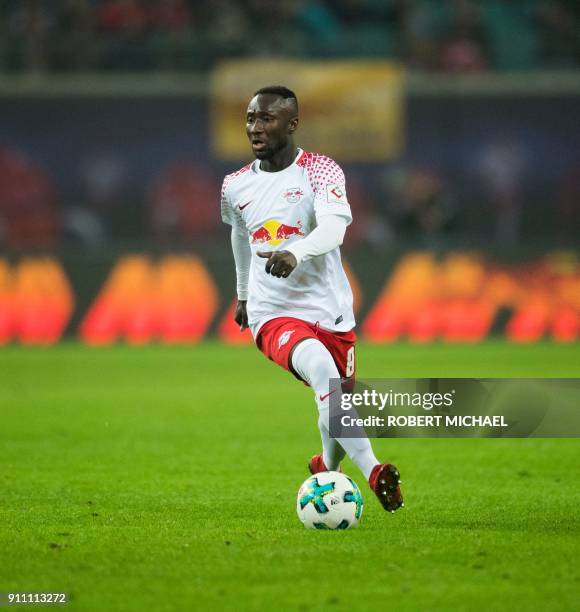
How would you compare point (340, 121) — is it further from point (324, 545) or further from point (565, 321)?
point (324, 545)

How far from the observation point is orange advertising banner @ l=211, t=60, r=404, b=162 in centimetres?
2173

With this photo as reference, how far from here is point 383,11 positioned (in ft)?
75.9

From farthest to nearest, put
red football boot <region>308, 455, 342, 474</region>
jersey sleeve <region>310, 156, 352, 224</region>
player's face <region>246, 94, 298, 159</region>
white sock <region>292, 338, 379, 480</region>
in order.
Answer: red football boot <region>308, 455, 342, 474</region>
player's face <region>246, 94, 298, 159</region>
jersey sleeve <region>310, 156, 352, 224</region>
white sock <region>292, 338, 379, 480</region>

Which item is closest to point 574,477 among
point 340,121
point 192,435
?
point 192,435

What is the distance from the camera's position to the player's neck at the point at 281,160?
6766 mm

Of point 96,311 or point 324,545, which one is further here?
point 96,311

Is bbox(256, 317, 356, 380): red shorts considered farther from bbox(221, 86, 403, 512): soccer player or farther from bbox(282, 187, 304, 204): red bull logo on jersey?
bbox(282, 187, 304, 204): red bull logo on jersey

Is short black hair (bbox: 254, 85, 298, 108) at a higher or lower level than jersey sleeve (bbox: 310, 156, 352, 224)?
higher

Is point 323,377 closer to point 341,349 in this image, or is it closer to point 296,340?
point 296,340

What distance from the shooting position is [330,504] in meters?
6.24

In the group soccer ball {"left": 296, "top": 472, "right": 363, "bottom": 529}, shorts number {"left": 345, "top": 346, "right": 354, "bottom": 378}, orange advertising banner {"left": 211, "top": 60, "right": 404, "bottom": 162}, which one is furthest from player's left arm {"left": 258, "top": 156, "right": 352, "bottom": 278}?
orange advertising banner {"left": 211, "top": 60, "right": 404, "bottom": 162}

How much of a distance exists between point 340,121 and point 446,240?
3051 millimetres

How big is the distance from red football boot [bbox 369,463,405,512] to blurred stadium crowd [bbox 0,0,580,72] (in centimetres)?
1646

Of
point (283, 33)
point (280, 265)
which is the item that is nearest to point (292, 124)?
point (280, 265)
